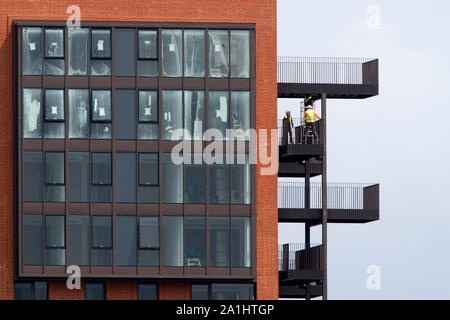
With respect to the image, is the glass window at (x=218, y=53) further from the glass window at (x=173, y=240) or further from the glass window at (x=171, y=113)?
the glass window at (x=173, y=240)

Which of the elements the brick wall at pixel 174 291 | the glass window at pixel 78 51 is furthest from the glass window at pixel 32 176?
the brick wall at pixel 174 291

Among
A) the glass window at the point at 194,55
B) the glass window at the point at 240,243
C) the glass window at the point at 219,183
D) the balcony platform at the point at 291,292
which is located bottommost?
the balcony platform at the point at 291,292

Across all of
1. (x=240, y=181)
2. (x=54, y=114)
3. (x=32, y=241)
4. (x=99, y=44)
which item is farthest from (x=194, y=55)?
(x=32, y=241)

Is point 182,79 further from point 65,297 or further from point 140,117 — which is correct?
point 65,297

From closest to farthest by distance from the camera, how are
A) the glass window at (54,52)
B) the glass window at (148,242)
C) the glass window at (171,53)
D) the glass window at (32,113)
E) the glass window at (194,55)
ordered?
the glass window at (148,242), the glass window at (32,113), the glass window at (54,52), the glass window at (171,53), the glass window at (194,55)

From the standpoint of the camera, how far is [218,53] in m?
81.1

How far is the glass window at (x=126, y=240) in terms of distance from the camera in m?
79.4

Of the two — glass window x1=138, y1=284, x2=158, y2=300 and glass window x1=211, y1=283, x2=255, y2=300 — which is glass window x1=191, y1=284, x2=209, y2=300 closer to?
glass window x1=211, y1=283, x2=255, y2=300

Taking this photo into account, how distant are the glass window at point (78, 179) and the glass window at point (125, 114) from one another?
201cm

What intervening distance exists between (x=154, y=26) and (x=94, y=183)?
7.49 meters

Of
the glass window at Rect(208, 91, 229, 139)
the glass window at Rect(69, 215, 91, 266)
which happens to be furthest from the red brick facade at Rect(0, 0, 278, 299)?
the glass window at Rect(208, 91, 229, 139)

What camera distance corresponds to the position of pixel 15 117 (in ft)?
265

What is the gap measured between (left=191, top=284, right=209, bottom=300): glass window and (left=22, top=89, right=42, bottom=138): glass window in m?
9.53
